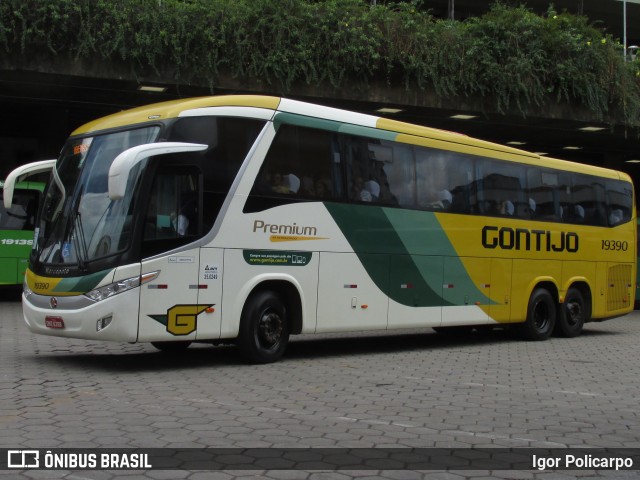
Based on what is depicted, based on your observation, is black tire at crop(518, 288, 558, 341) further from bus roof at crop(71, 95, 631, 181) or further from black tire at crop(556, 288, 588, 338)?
bus roof at crop(71, 95, 631, 181)

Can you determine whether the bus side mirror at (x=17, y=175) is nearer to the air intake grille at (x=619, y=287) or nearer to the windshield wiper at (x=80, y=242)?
the windshield wiper at (x=80, y=242)

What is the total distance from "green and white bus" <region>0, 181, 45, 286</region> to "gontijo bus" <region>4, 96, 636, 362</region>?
12256mm

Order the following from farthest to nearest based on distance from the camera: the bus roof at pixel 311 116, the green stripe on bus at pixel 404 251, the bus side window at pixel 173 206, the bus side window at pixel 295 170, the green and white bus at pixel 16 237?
the green and white bus at pixel 16 237, the green stripe on bus at pixel 404 251, the bus side window at pixel 295 170, the bus roof at pixel 311 116, the bus side window at pixel 173 206

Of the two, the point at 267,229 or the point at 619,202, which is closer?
the point at 267,229

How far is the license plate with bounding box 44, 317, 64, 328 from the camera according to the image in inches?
376

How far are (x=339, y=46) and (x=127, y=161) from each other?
433 inches

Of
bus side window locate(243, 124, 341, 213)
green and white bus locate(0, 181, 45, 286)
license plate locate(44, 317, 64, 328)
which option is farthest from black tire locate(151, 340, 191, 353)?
green and white bus locate(0, 181, 45, 286)

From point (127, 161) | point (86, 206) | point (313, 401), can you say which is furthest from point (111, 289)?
point (313, 401)

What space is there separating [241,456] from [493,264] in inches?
392

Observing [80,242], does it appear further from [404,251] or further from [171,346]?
[404,251]

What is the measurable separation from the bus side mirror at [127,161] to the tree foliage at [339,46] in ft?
28.3

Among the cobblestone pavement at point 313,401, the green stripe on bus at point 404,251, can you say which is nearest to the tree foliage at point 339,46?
the green stripe on bus at point 404,251

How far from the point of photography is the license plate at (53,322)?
954 cm

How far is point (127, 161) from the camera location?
8930 mm
